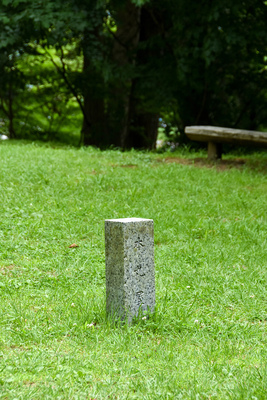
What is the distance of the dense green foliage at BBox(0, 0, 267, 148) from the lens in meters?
11.7

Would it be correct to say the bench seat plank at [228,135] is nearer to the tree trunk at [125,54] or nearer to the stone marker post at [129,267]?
the tree trunk at [125,54]

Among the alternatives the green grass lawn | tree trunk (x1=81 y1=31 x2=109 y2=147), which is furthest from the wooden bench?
tree trunk (x1=81 y1=31 x2=109 y2=147)

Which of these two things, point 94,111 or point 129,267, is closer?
point 129,267

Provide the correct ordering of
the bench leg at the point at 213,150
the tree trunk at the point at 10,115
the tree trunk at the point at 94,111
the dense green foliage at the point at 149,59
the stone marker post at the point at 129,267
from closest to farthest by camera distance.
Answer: the stone marker post at the point at 129,267
the bench leg at the point at 213,150
the dense green foliage at the point at 149,59
the tree trunk at the point at 94,111
the tree trunk at the point at 10,115

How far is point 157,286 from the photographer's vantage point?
4473 millimetres

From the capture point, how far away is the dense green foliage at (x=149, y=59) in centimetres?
1168

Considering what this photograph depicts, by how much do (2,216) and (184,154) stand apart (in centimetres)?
615

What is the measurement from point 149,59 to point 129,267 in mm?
10574

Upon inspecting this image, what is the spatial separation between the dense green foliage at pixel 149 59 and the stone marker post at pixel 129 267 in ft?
26.5

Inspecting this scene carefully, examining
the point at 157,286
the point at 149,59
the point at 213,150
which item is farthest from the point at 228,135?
the point at 157,286

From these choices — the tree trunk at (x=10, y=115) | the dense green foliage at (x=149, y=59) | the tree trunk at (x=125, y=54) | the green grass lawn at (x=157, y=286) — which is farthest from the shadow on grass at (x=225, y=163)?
the tree trunk at (x=10, y=115)

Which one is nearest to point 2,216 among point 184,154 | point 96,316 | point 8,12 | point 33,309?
point 33,309

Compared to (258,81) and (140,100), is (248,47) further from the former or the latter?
(140,100)

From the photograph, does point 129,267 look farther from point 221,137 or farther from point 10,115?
point 10,115
